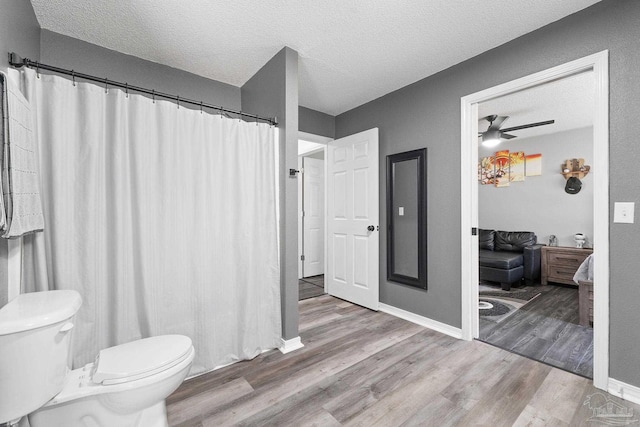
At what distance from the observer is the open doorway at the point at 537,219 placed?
263 centimetres

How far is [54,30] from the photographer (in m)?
2.08

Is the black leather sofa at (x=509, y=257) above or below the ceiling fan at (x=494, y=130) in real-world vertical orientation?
below

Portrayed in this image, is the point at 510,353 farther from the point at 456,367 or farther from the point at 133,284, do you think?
the point at 133,284

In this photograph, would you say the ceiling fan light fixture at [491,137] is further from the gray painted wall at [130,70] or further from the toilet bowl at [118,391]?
the toilet bowl at [118,391]

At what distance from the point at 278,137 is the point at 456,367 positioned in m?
2.27

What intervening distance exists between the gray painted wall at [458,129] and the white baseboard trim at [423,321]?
0.06 metres

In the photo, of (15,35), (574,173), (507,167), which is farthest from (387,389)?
(507,167)

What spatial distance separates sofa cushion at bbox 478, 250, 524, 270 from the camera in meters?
3.92

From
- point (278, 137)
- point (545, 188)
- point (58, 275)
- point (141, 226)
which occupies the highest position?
point (278, 137)

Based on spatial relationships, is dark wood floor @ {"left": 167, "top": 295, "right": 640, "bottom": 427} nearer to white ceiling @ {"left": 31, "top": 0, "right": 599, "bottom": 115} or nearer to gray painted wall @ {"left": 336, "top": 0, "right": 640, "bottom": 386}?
gray painted wall @ {"left": 336, "top": 0, "right": 640, "bottom": 386}

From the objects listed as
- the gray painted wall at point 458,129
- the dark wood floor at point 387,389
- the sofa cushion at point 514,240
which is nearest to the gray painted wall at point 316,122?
the gray painted wall at point 458,129

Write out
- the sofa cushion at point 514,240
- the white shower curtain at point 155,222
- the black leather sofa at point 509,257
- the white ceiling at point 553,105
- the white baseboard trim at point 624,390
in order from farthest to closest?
1. the sofa cushion at point 514,240
2. the black leather sofa at point 509,257
3. the white ceiling at point 553,105
4. the white baseboard trim at point 624,390
5. the white shower curtain at point 155,222

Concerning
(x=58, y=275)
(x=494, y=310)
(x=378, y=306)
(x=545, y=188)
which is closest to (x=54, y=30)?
(x=58, y=275)

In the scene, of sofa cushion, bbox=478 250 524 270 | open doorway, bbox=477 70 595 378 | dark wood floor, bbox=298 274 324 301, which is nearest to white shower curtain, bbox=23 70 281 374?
dark wood floor, bbox=298 274 324 301
